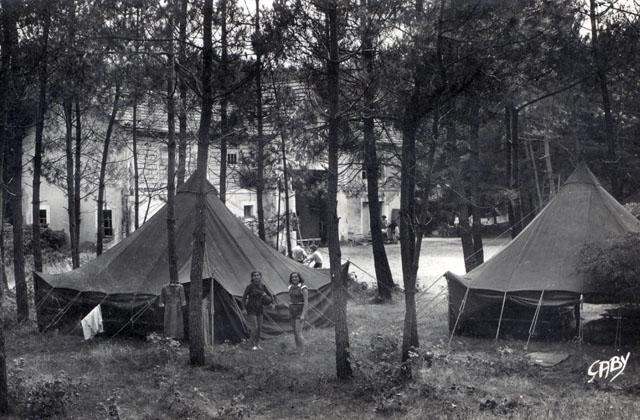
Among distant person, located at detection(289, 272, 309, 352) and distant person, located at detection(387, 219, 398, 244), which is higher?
distant person, located at detection(387, 219, 398, 244)

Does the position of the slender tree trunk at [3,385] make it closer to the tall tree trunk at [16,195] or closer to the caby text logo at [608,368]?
the tall tree trunk at [16,195]

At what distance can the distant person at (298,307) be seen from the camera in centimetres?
1208

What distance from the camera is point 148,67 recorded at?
36.6 feet

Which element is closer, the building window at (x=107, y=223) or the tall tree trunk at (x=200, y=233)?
the tall tree trunk at (x=200, y=233)

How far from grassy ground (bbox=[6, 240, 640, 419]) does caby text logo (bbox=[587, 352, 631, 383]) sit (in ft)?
0.43

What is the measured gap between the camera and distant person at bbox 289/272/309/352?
476 inches

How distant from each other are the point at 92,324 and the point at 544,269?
339 inches

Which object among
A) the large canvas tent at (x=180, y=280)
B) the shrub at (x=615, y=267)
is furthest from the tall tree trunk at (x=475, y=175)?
the shrub at (x=615, y=267)

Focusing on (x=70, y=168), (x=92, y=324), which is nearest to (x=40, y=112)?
(x=70, y=168)

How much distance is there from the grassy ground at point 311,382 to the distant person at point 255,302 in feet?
1.04

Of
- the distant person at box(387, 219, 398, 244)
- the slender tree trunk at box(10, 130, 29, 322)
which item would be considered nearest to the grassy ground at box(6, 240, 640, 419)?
the slender tree trunk at box(10, 130, 29, 322)

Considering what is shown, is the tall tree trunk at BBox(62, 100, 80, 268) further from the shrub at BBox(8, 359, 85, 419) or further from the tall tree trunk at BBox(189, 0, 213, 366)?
the shrub at BBox(8, 359, 85, 419)

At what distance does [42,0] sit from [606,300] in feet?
35.5

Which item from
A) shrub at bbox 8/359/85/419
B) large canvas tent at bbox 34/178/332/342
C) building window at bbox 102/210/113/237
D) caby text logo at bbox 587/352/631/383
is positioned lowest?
caby text logo at bbox 587/352/631/383
